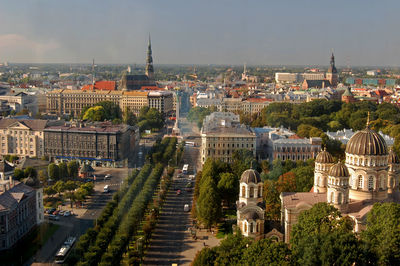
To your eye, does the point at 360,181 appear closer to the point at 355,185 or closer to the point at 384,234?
the point at 355,185

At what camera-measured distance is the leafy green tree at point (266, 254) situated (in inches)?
347

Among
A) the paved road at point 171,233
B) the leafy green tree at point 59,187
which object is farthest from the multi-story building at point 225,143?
the leafy green tree at point 59,187

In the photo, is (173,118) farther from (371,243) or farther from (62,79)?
(371,243)

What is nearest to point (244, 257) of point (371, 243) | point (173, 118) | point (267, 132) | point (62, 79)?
point (371, 243)

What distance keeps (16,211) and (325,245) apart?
8422 mm

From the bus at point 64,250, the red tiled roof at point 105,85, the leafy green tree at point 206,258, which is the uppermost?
the red tiled roof at point 105,85

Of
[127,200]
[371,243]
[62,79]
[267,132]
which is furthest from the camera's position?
[62,79]

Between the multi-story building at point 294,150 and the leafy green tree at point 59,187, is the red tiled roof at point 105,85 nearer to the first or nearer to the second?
the multi-story building at point 294,150

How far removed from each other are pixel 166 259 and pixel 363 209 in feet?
17.1

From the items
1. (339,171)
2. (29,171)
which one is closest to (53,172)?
(29,171)

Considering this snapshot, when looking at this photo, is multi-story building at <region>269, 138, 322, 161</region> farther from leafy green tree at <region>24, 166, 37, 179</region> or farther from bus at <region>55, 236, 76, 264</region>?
bus at <region>55, 236, 76, 264</region>

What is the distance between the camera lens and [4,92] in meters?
39.8

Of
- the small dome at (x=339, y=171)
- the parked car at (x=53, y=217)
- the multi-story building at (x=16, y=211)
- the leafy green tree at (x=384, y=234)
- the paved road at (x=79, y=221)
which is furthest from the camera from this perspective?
the parked car at (x=53, y=217)

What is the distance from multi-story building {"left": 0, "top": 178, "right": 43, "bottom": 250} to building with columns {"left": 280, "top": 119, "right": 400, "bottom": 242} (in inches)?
290
